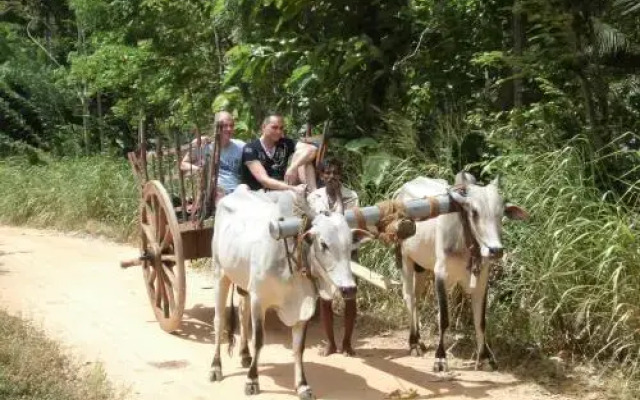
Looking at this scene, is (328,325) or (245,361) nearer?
(245,361)

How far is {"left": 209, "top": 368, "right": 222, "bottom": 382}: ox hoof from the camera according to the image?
5785 millimetres

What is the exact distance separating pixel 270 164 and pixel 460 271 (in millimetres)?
1758

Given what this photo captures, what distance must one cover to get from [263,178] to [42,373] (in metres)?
2.13

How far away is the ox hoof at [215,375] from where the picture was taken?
5785 millimetres

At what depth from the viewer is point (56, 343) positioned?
244 inches

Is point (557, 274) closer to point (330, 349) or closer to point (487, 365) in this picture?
point (487, 365)

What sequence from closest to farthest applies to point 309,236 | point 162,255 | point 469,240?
point 309,236
point 469,240
point 162,255

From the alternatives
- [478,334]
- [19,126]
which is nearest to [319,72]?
[478,334]

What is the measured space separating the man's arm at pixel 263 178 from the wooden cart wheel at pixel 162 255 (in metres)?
0.80

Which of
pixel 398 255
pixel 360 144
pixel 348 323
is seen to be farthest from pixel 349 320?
pixel 360 144

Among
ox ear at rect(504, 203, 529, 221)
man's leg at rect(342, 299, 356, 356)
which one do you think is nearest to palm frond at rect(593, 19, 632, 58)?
ox ear at rect(504, 203, 529, 221)

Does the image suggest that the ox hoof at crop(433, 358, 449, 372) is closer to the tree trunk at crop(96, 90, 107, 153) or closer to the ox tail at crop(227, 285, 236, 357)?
the ox tail at crop(227, 285, 236, 357)

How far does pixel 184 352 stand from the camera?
21.4ft

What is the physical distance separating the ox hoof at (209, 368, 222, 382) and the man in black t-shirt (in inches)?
56.1
